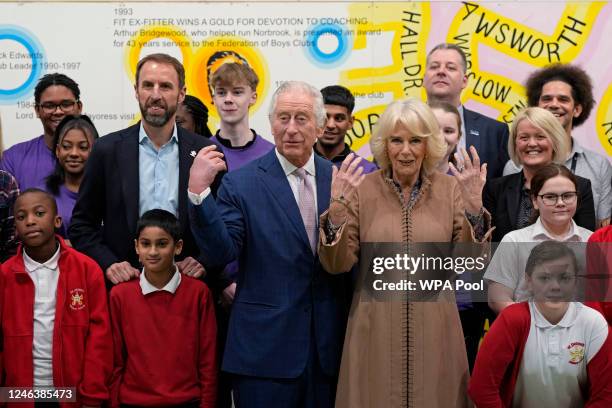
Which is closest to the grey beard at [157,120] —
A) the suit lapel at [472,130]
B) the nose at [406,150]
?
the nose at [406,150]

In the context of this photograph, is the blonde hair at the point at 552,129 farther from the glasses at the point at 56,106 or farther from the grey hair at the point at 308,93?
the glasses at the point at 56,106

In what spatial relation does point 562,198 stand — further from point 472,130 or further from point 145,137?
point 145,137

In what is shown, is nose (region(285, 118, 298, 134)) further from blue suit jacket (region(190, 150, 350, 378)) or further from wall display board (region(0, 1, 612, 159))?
wall display board (region(0, 1, 612, 159))

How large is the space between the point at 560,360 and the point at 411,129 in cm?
109

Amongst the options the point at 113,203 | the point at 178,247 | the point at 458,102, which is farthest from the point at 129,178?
the point at 458,102

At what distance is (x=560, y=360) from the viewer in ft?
11.5

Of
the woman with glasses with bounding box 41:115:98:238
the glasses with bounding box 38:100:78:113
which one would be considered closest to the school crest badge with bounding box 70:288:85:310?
the woman with glasses with bounding box 41:115:98:238

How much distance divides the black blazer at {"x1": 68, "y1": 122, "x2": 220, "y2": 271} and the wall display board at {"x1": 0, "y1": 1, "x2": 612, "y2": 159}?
62.2 inches

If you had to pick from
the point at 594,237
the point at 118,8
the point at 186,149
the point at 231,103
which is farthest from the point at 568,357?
the point at 118,8

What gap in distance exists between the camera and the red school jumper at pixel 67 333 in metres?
3.84

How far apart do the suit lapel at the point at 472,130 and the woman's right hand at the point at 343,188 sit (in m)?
1.45

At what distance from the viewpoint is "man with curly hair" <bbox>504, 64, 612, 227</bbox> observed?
450 centimetres

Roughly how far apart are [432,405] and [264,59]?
2836 mm

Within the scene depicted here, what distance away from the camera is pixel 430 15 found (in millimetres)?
5547
